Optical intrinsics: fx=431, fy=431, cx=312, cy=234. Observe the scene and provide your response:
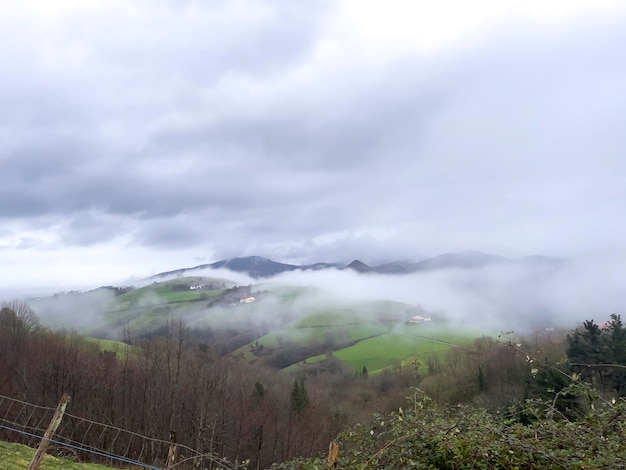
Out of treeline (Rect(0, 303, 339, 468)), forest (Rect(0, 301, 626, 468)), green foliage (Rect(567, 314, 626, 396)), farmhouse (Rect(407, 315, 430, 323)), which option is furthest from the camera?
farmhouse (Rect(407, 315, 430, 323))

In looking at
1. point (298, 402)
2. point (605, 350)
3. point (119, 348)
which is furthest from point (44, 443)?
point (119, 348)

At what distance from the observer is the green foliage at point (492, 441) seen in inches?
165

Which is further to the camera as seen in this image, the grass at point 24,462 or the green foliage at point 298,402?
the green foliage at point 298,402

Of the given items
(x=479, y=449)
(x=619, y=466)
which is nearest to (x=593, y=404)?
(x=619, y=466)

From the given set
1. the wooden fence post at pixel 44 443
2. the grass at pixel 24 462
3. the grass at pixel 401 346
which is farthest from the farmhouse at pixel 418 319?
the wooden fence post at pixel 44 443

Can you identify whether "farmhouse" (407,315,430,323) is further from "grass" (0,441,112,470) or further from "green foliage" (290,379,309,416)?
"grass" (0,441,112,470)

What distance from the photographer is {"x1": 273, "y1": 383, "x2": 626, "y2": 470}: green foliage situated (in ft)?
13.8

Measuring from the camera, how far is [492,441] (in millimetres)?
4395

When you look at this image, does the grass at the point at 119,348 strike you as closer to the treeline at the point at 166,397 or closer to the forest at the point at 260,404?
the forest at the point at 260,404

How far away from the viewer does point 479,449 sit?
427 centimetres

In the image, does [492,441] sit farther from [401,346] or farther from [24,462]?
[401,346]

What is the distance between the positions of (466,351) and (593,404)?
312ft

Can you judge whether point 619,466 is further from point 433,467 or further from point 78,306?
point 78,306

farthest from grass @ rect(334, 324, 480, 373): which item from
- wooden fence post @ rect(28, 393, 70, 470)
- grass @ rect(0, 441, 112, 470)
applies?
wooden fence post @ rect(28, 393, 70, 470)
